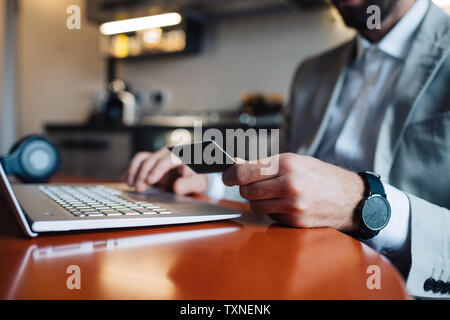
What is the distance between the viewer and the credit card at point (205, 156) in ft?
1.47

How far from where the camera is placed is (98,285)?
Result: 281mm

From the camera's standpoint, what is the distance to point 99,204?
0.52 m

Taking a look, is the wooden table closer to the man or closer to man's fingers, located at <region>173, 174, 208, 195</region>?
the man

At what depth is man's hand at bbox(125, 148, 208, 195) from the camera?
0.75 meters

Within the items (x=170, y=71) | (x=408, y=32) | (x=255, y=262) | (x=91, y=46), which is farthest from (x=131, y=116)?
(x=255, y=262)

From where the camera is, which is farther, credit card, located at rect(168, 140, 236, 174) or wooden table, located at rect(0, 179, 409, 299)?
credit card, located at rect(168, 140, 236, 174)

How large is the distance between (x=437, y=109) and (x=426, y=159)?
118 millimetres

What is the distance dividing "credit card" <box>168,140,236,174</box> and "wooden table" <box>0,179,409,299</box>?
9 cm

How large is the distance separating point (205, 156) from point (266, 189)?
0.10 m

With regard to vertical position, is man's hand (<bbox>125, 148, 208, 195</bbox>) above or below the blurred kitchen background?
below

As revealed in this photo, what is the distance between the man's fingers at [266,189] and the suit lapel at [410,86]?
15.8 inches

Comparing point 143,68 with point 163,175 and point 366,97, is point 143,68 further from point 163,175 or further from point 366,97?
point 163,175

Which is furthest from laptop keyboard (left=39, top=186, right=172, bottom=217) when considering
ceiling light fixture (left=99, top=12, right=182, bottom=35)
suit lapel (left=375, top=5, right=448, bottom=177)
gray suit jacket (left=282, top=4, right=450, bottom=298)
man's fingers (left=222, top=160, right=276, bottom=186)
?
ceiling light fixture (left=99, top=12, right=182, bottom=35)
